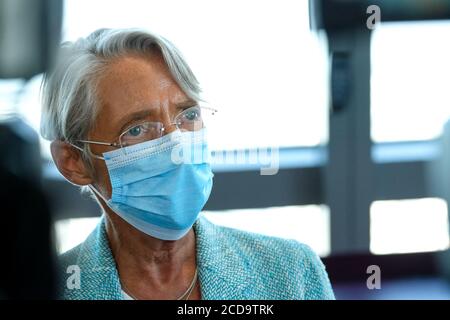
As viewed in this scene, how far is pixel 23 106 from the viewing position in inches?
44.1

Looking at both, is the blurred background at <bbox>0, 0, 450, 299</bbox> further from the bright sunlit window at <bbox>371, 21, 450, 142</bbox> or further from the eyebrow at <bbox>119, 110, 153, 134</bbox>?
the eyebrow at <bbox>119, 110, 153, 134</bbox>

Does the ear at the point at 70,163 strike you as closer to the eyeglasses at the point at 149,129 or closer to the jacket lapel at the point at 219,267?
the eyeglasses at the point at 149,129

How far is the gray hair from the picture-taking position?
1084mm

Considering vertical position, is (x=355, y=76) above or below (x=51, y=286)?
above

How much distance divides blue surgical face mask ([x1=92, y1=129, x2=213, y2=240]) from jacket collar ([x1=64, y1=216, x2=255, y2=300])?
1.9 inches

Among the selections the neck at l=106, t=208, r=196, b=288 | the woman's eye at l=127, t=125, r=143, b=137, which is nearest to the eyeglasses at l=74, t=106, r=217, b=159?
the woman's eye at l=127, t=125, r=143, b=137

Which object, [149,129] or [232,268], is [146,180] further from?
[232,268]

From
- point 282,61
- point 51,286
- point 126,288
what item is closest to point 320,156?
point 282,61

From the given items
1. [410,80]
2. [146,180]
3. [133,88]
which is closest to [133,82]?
[133,88]

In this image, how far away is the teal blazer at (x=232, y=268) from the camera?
3.71ft

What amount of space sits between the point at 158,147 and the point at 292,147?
0.72 feet

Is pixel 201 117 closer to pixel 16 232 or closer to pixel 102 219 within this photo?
pixel 102 219

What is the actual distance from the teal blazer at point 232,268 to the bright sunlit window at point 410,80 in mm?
251
